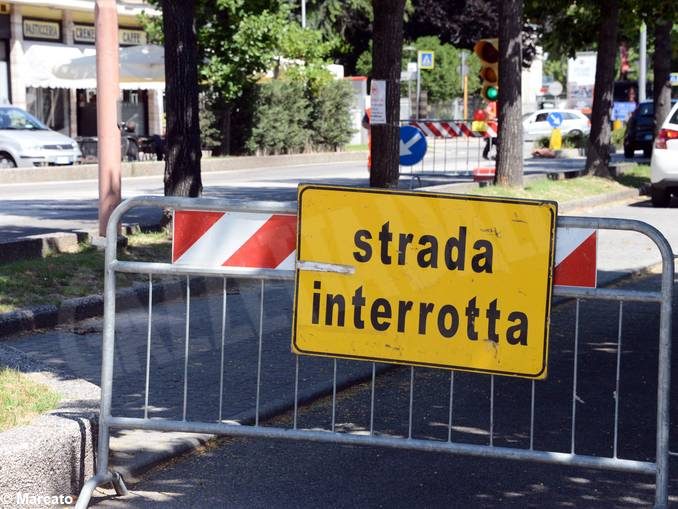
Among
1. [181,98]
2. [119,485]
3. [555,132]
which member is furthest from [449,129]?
[119,485]

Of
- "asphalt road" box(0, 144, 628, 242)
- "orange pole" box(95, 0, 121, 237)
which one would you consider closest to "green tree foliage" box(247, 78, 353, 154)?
"asphalt road" box(0, 144, 628, 242)

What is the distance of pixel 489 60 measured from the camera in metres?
19.6

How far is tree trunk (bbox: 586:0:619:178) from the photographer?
23.2 meters

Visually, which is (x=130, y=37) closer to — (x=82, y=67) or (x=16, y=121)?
(x=82, y=67)

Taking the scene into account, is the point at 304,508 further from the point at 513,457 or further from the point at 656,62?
the point at 656,62

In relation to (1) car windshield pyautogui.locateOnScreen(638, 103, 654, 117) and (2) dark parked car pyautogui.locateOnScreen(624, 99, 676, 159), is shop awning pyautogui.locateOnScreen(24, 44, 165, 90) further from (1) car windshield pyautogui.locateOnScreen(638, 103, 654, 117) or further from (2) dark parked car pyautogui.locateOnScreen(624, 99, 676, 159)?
(1) car windshield pyautogui.locateOnScreen(638, 103, 654, 117)

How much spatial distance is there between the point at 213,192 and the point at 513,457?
16817 mm

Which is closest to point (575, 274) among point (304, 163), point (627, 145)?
point (304, 163)

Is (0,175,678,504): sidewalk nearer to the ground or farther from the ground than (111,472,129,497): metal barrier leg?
nearer to the ground

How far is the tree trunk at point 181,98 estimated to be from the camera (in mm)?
12250

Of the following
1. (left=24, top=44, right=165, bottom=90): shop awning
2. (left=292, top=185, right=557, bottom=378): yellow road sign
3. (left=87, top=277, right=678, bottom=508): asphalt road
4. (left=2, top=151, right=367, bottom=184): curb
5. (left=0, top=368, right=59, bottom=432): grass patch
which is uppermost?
(left=24, top=44, right=165, bottom=90): shop awning

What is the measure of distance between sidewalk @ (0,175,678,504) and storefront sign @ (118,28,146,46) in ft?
109

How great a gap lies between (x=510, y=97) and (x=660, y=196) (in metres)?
2.80

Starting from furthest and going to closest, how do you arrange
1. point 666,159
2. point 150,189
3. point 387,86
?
point 150,189 < point 666,159 < point 387,86
